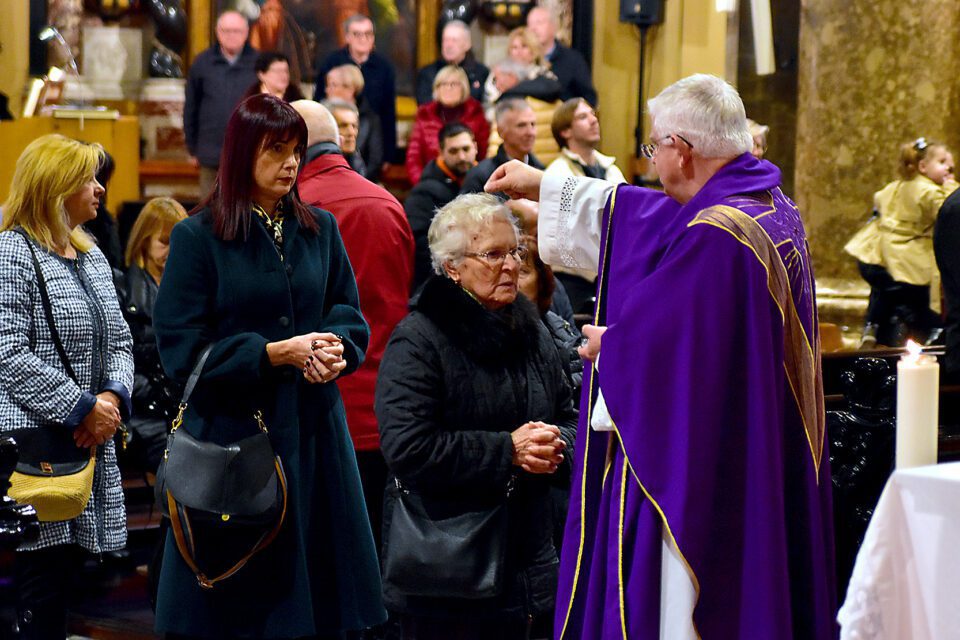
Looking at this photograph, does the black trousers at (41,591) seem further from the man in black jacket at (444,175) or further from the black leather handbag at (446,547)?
the man in black jacket at (444,175)

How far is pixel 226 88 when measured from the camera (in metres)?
10.4

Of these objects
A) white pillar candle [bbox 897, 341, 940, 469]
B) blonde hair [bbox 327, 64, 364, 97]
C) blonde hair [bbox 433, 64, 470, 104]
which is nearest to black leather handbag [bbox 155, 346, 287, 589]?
white pillar candle [bbox 897, 341, 940, 469]

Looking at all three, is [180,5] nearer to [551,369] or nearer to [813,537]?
[551,369]

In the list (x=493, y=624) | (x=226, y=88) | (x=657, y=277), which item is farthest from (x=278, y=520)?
(x=226, y=88)

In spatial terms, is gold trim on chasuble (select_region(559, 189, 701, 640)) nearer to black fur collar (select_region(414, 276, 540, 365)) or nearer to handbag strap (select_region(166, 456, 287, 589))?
black fur collar (select_region(414, 276, 540, 365))

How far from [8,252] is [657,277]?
1994 millimetres

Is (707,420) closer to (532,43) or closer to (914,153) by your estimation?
(914,153)

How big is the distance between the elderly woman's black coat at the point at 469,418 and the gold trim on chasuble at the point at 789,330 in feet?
2.45

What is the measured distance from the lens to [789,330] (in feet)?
A: 11.4

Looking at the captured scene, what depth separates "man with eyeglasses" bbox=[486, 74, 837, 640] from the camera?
3320 millimetres

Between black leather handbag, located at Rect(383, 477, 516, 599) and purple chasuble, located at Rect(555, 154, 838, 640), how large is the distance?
0.42 metres

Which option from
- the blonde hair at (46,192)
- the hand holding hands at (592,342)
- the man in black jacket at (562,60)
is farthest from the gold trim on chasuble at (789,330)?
the man in black jacket at (562,60)

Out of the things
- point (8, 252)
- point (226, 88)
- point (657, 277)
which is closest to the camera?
point (657, 277)

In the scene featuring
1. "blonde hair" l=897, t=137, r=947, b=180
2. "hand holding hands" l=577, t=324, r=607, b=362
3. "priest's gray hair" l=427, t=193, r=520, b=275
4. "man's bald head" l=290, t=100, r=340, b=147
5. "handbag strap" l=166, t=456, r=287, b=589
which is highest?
"man's bald head" l=290, t=100, r=340, b=147
